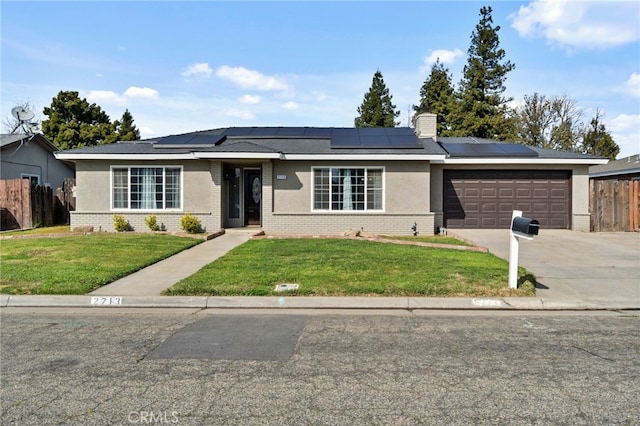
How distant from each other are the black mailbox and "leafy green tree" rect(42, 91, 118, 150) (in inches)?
1283

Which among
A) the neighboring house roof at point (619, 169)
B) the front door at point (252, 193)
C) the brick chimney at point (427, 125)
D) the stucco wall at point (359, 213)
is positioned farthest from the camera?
the neighboring house roof at point (619, 169)

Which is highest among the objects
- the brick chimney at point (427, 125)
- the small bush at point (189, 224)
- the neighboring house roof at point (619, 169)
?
the brick chimney at point (427, 125)

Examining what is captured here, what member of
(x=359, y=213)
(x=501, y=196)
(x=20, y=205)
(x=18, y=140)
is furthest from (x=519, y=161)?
(x=18, y=140)

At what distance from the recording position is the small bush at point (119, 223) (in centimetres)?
1609

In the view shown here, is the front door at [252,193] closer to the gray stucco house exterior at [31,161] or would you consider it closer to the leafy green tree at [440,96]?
the gray stucco house exterior at [31,161]

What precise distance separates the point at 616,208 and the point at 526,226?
13.8 meters

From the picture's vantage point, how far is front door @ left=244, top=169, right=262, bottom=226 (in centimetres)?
1753

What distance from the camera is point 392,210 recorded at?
16.5m

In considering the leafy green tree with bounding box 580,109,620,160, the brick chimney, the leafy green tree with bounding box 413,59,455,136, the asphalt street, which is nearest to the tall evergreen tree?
the leafy green tree with bounding box 413,59,455,136

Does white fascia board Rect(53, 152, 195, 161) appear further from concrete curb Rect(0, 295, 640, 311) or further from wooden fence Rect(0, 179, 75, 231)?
concrete curb Rect(0, 295, 640, 311)

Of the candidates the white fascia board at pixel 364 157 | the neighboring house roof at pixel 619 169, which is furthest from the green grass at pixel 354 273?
the neighboring house roof at pixel 619 169

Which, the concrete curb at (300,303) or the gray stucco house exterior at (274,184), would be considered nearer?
the concrete curb at (300,303)

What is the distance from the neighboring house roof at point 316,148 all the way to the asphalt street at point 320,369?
10098 mm

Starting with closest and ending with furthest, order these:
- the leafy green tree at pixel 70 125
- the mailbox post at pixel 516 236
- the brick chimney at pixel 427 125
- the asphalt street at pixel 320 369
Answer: the asphalt street at pixel 320 369 → the mailbox post at pixel 516 236 → the brick chimney at pixel 427 125 → the leafy green tree at pixel 70 125
